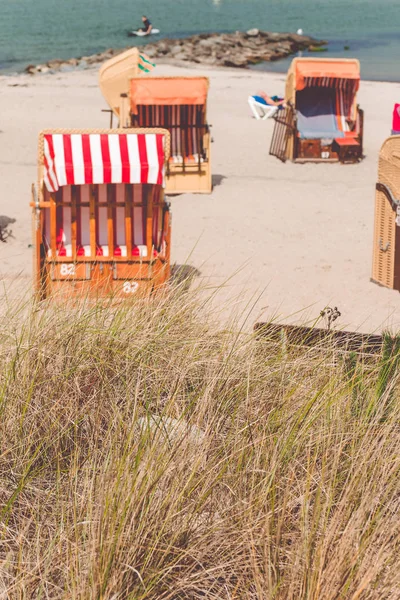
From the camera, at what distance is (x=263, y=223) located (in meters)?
10.4

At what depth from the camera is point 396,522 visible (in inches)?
109

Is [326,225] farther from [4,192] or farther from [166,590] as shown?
[166,590]

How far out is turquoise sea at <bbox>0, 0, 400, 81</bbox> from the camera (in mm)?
43562

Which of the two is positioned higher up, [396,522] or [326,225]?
[396,522]

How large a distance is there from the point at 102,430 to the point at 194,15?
7326 centimetres

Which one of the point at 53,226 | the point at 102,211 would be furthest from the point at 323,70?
the point at 53,226

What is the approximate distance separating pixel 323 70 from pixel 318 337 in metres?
10.9

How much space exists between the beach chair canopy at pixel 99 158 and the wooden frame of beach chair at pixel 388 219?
222cm

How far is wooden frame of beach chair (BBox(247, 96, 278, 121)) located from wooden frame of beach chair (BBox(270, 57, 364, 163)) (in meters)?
3.18

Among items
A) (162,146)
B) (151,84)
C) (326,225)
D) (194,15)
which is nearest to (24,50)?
(194,15)

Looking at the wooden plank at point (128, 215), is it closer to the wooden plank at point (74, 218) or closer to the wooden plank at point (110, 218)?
the wooden plank at point (110, 218)

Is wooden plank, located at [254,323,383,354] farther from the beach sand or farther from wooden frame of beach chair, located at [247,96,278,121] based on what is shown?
wooden frame of beach chair, located at [247,96,278,121]

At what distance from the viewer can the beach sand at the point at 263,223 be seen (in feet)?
24.9

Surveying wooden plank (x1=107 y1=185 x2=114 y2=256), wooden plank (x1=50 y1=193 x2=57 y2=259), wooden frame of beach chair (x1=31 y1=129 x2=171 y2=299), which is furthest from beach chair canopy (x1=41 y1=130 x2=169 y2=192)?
wooden plank (x1=107 y1=185 x2=114 y2=256)
